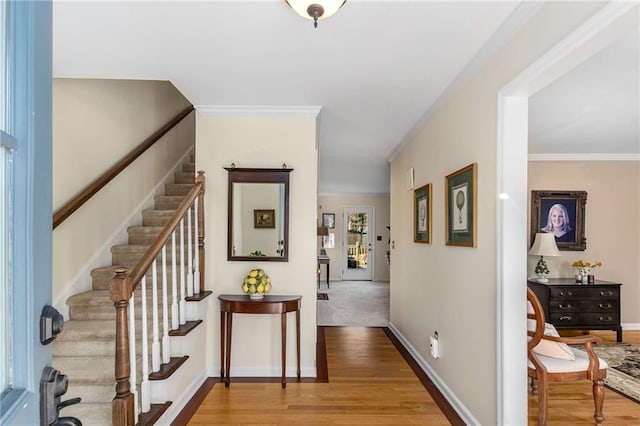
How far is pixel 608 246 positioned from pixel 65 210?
248 inches

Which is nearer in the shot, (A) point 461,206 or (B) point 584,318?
(A) point 461,206

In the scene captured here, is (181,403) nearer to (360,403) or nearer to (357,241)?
(360,403)

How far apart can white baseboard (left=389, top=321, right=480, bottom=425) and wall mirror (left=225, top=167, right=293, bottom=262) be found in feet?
5.23

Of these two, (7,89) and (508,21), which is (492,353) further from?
(7,89)

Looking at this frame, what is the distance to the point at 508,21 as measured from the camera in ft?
6.23

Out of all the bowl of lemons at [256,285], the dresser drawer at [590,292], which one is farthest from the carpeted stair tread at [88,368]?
the dresser drawer at [590,292]

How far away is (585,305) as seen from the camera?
4.45m

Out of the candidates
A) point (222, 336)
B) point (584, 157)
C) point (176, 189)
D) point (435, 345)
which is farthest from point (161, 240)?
point (584, 157)

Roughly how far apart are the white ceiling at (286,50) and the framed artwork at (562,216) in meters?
1.80

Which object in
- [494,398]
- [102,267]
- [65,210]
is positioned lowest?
[494,398]

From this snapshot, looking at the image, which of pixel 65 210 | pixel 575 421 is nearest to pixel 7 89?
pixel 65 210

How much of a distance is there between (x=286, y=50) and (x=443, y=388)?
270 cm

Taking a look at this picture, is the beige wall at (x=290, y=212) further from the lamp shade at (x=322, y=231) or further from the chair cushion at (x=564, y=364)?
the lamp shade at (x=322, y=231)

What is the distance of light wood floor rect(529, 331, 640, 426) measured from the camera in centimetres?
259
